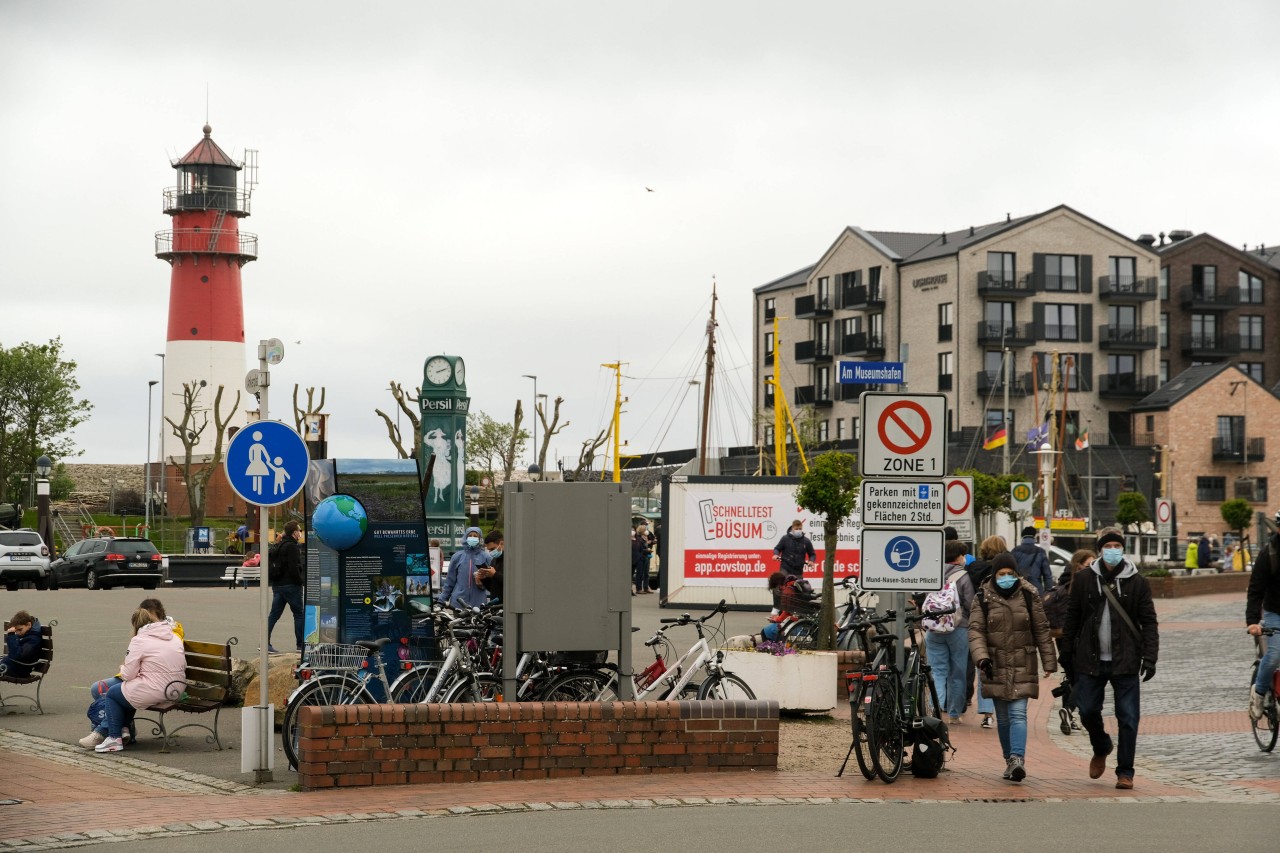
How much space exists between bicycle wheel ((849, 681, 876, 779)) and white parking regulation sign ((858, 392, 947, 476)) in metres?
1.88

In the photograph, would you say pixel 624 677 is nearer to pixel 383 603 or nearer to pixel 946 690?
pixel 383 603

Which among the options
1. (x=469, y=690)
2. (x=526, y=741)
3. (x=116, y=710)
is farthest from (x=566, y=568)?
(x=116, y=710)

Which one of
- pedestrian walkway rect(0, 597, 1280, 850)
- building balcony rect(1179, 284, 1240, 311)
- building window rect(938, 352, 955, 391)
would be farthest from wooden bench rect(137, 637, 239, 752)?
building balcony rect(1179, 284, 1240, 311)

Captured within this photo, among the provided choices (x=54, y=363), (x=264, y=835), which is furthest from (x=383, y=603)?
(x=54, y=363)

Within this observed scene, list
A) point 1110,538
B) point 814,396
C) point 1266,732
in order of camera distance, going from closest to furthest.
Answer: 1. point 1110,538
2. point 1266,732
3. point 814,396

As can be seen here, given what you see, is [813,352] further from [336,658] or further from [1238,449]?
[336,658]

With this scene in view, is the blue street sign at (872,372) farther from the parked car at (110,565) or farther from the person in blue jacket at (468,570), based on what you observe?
the parked car at (110,565)

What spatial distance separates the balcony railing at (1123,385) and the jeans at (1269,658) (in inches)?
3071

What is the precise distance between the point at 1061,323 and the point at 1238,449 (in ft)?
39.7

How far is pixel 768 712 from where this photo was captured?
473 inches

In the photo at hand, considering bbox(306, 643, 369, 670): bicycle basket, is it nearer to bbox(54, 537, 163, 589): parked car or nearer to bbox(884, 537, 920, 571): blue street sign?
bbox(884, 537, 920, 571): blue street sign

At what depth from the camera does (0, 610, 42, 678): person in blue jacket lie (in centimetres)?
1582

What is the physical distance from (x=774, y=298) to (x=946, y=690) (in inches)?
3401

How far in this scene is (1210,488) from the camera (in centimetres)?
8944
